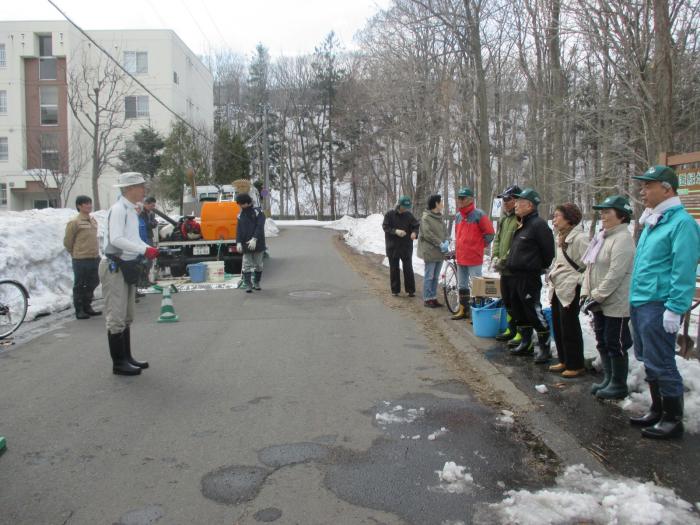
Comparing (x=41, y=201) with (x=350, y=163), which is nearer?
(x=41, y=201)

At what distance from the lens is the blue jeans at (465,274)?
9.02 metres

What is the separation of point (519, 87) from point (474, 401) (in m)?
25.6

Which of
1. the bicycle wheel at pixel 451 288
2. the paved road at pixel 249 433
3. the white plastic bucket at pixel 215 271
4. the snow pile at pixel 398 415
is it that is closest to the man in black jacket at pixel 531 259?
the paved road at pixel 249 433

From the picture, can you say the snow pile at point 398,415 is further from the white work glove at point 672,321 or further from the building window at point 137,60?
the building window at point 137,60

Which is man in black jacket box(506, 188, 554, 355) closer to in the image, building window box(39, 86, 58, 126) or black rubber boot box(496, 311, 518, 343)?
black rubber boot box(496, 311, 518, 343)

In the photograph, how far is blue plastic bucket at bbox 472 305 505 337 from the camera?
Result: 795 cm

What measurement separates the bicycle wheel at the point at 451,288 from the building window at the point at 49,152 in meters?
28.1

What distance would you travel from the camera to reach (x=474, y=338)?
796cm

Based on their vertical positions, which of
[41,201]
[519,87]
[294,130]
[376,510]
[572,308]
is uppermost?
[294,130]

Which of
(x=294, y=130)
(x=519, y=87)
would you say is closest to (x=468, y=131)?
(x=519, y=87)

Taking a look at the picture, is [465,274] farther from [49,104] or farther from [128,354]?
[49,104]

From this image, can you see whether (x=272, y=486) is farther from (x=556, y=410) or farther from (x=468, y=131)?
(x=468, y=131)

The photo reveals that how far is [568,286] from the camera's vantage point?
589 centimetres

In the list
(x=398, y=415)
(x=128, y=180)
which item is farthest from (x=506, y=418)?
(x=128, y=180)
